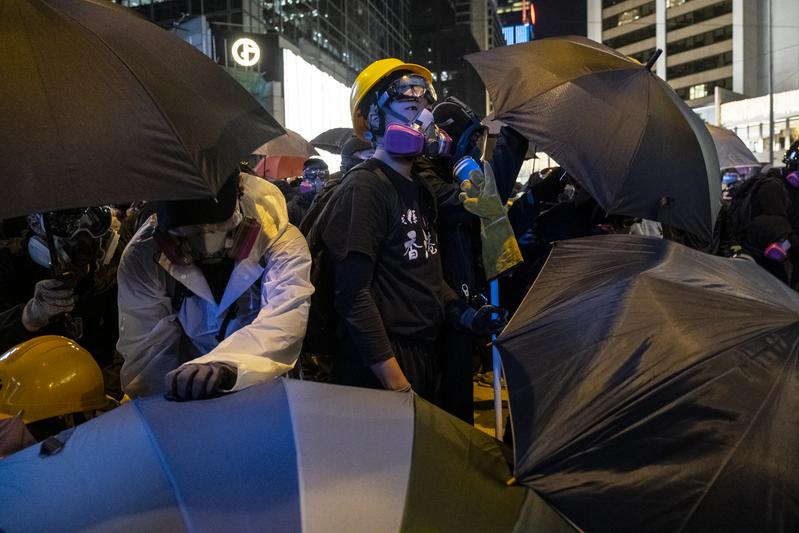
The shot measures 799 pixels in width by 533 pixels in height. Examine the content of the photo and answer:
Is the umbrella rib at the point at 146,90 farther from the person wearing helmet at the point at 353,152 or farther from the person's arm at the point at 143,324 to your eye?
the person wearing helmet at the point at 353,152

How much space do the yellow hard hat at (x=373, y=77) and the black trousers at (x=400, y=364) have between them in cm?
106

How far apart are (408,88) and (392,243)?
29.4 inches

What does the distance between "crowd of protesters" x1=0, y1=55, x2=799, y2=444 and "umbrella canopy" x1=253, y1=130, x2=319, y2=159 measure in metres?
5.01

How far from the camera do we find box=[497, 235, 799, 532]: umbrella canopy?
1450 mm

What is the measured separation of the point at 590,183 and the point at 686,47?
84.9 m

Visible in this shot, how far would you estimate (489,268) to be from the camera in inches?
118

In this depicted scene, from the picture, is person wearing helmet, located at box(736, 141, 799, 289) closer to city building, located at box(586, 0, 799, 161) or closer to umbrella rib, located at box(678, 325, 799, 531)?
umbrella rib, located at box(678, 325, 799, 531)

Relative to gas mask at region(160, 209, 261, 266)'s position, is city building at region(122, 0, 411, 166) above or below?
above

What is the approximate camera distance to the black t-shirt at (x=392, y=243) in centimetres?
256

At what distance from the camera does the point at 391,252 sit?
266 cm

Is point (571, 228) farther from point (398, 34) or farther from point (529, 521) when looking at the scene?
point (398, 34)

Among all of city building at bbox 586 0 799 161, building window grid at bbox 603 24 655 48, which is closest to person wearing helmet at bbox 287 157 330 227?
city building at bbox 586 0 799 161

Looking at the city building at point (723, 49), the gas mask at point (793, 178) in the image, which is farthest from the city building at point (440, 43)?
the gas mask at point (793, 178)

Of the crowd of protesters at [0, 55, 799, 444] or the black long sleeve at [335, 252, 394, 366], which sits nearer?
the crowd of protesters at [0, 55, 799, 444]
